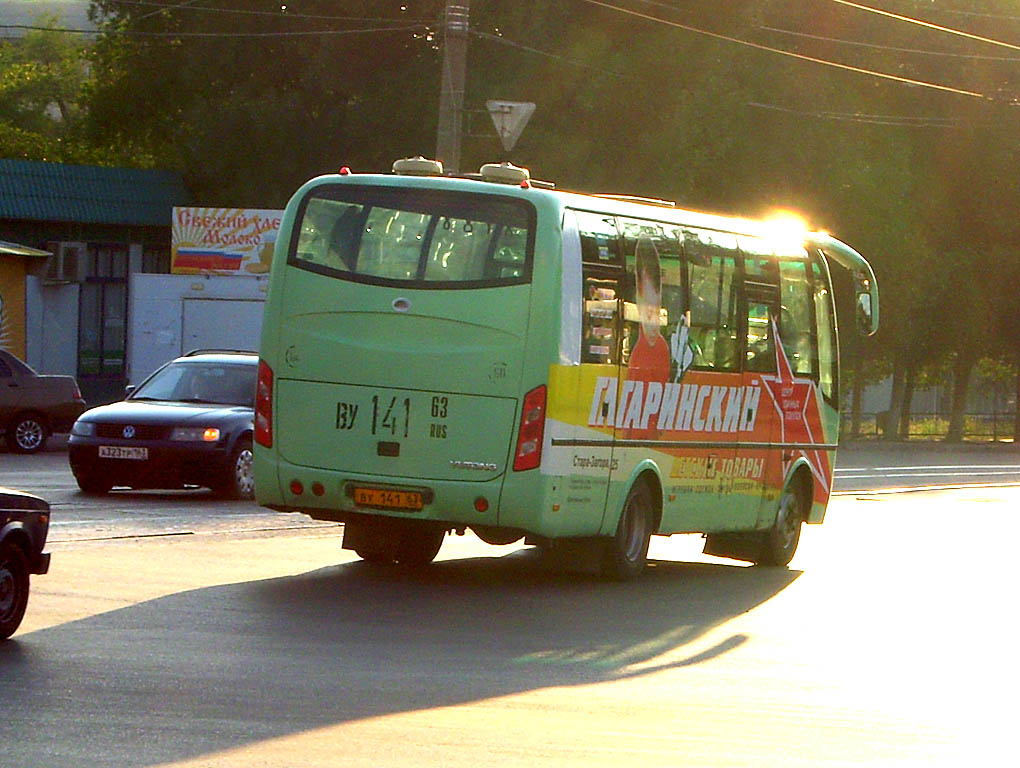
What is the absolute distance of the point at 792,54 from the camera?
46312 millimetres

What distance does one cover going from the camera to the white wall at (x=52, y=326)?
42.9 m

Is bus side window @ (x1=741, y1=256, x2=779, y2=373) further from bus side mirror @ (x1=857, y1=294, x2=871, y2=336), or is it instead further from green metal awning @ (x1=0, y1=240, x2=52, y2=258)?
green metal awning @ (x1=0, y1=240, x2=52, y2=258)

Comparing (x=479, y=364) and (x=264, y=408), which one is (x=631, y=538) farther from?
(x=264, y=408)

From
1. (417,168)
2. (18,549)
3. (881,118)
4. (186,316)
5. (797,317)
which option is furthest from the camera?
(881,118)

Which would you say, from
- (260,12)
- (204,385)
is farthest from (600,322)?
(260,12)

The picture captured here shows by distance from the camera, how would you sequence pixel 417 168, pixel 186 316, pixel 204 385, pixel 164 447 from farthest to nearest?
pixel 186 316
pixel 204 385
pixel 164 447
pixel 417 168

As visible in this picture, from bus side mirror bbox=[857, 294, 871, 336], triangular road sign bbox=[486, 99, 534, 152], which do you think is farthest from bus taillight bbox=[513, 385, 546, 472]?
triangular road sign bbox=[486, 99, 534, 152]

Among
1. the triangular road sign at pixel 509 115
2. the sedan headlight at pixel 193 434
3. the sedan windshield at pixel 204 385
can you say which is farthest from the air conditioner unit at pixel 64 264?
the sedan headlight at pixel 193 434

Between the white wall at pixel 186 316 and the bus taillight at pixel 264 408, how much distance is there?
958 inches

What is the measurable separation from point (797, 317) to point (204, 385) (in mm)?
7154

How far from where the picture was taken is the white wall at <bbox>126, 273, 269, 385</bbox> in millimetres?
38688

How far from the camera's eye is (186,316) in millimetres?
38812

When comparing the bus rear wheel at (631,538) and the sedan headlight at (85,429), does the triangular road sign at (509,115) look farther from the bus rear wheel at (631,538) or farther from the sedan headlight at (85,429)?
the bus rear wheel at (631,538)

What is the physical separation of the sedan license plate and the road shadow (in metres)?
5.54
